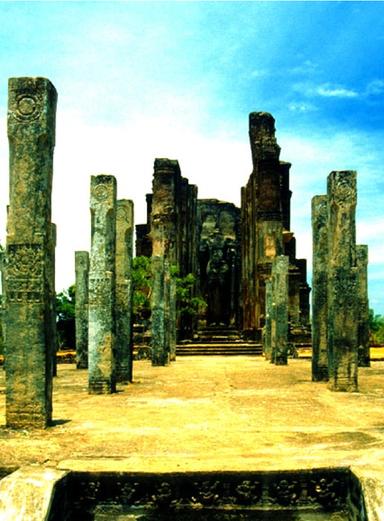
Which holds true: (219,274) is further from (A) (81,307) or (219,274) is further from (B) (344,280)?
(B) (344,280)

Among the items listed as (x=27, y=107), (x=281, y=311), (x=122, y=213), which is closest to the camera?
(x=27, y=107)

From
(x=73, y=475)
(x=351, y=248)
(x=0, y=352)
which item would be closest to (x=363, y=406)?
(x=351, y=248)

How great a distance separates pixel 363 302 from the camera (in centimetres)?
1609

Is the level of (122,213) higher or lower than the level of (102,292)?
higher

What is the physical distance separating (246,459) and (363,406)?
12.1 ft

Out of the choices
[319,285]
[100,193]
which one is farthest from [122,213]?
[319,285]

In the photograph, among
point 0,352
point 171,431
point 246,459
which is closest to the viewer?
point 246,459

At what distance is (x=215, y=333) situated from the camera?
38.2m

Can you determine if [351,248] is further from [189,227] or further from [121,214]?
[189,227]

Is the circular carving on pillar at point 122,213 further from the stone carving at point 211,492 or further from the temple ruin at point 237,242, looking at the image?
the temple ruin at point 237,242

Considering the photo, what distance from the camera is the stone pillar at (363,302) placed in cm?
1583

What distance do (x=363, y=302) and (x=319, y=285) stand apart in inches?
194

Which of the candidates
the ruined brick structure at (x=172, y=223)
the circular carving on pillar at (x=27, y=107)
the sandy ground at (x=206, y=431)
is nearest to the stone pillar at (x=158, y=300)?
the ruined brick structure at (x=172, y=223)

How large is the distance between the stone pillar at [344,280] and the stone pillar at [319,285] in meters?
1.75
